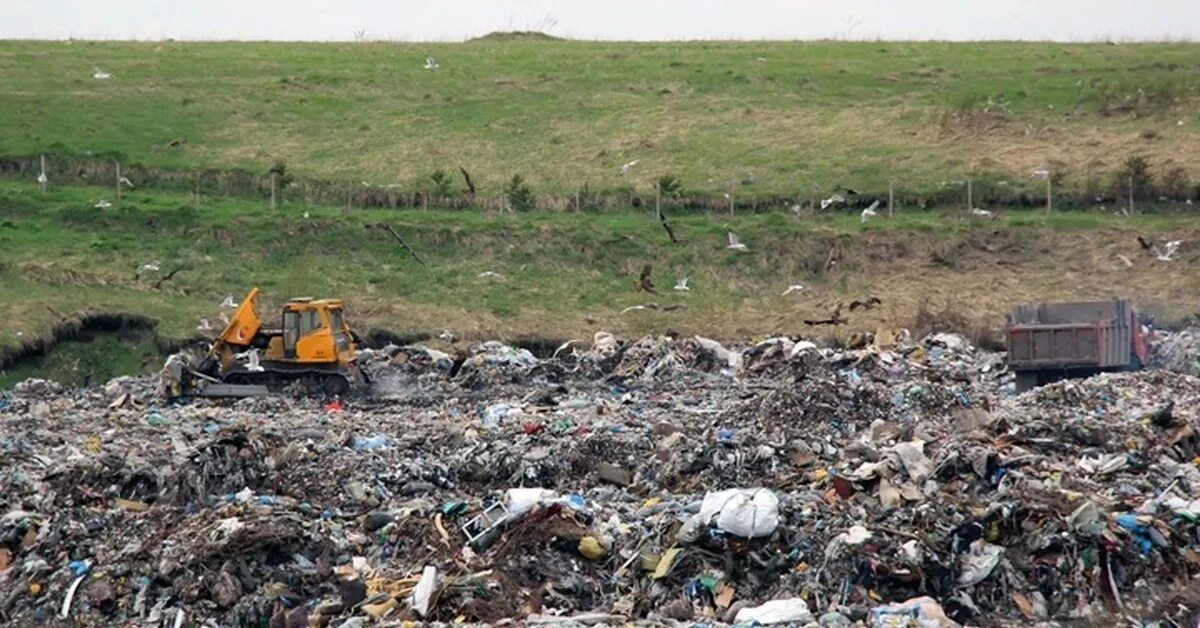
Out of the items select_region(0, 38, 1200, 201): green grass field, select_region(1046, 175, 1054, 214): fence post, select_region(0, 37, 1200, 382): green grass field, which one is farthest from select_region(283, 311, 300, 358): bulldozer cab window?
select_region(1046, 175, 1054, 214): fence post

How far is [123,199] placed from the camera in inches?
1323

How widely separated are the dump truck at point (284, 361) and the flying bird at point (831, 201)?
533 inches

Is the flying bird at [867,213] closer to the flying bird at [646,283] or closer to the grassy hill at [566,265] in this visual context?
the grassy hill at [566,265]

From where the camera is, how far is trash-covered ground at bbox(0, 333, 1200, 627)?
434 inches

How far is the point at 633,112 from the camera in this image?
41.8 meters

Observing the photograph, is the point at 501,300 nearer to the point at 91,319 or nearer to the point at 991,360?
the point at 91,319

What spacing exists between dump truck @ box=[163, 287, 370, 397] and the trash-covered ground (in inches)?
135

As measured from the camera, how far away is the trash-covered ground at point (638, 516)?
11031mm

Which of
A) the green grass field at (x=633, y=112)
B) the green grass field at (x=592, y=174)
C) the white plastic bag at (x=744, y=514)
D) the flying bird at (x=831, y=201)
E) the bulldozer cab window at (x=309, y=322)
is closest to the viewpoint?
the white plastic bag at (x=744, y=514)

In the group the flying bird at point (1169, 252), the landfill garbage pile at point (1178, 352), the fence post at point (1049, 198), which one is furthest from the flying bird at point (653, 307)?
the fence post at point (1049, 198)

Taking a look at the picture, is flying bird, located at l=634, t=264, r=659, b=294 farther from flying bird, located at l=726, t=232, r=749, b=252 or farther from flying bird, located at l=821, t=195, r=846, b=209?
flying bird, located at l=821, t=195, r=846, b=209

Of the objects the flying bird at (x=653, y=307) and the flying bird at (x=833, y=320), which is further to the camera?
the flying bird at (x=653, y=307)

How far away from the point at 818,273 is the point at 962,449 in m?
17.5

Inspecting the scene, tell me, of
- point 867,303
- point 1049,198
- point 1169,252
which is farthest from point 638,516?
point 1049,198
